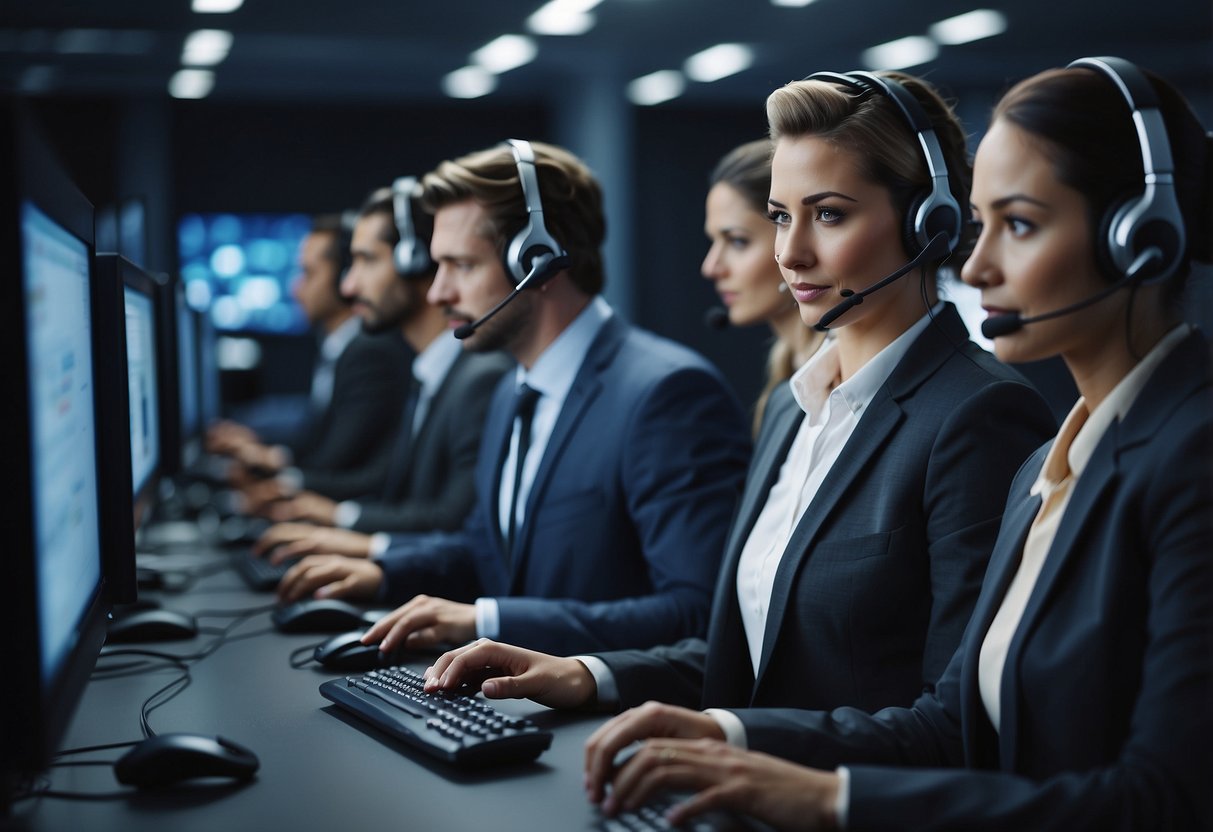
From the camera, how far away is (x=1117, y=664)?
90 centimetres

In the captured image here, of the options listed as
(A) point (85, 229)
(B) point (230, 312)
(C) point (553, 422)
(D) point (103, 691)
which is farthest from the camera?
(B) point (230, 312)

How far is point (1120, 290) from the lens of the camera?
3.22 ft

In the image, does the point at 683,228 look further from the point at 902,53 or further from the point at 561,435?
the point at 561,435

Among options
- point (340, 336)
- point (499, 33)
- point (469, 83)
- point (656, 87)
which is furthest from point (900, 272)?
point (656, 87)

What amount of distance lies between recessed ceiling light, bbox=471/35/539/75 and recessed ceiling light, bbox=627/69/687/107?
0.85m

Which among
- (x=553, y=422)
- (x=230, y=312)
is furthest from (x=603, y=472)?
(x=230, y=312)

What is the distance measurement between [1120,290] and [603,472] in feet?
3.30

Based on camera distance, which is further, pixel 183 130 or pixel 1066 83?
pixel 183 130

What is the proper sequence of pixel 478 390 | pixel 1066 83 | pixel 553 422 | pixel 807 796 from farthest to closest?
pixel 478 390, pixel 553 422, pixel 1066 83, pixel 807 796

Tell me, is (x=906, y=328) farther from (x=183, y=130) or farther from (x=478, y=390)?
(x=183, y=130)

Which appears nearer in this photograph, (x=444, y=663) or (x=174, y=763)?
(x=174, y=763)

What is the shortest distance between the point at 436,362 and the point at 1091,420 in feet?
7.69

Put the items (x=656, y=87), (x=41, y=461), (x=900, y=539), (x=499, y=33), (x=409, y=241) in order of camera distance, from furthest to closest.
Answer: (x=656, y=87), (x=499, y=33), (x=409, y=241), (x=900, y=539), (x=41, y=461)

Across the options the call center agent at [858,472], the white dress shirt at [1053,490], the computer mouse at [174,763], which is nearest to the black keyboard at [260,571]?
the call center agent at [858,472]
